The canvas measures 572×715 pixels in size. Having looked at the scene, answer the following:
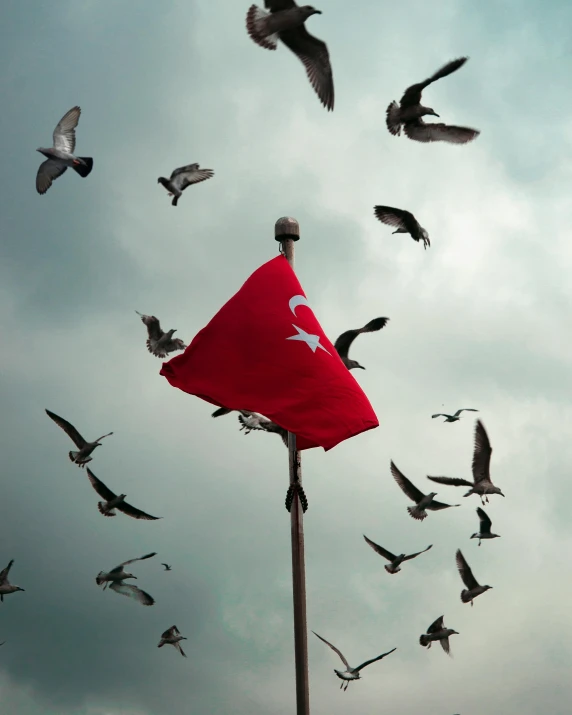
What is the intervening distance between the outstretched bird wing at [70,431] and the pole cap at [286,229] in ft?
50.3

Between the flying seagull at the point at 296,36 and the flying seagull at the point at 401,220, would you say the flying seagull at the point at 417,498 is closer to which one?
the flying seagull at the point at 401,220

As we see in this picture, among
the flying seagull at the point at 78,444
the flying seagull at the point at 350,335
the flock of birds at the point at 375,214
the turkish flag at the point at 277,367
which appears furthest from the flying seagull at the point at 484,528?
the turkish flag at the point at 277,367

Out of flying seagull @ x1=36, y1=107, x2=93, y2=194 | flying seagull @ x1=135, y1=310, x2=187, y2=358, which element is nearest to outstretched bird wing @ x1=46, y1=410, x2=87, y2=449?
flying seagull @ x1=135, y1=310, x2=187, y2=358

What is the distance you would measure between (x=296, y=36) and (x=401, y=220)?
954 cm

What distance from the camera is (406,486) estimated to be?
2952 cm

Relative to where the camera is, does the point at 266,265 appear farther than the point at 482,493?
No

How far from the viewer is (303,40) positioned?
619 inches

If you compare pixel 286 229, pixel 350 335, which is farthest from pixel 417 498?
pixel 286 229

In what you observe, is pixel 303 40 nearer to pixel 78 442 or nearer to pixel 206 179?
pixel 206 179

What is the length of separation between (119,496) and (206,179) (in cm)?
873

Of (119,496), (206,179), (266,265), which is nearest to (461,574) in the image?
(119,496)

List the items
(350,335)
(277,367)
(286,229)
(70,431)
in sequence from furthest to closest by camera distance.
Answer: (70,431), (350,335), (286,229), (277,367)

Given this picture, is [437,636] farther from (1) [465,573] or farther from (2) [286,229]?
(2) [286,229]

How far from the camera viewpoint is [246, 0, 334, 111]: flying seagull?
15.2m
